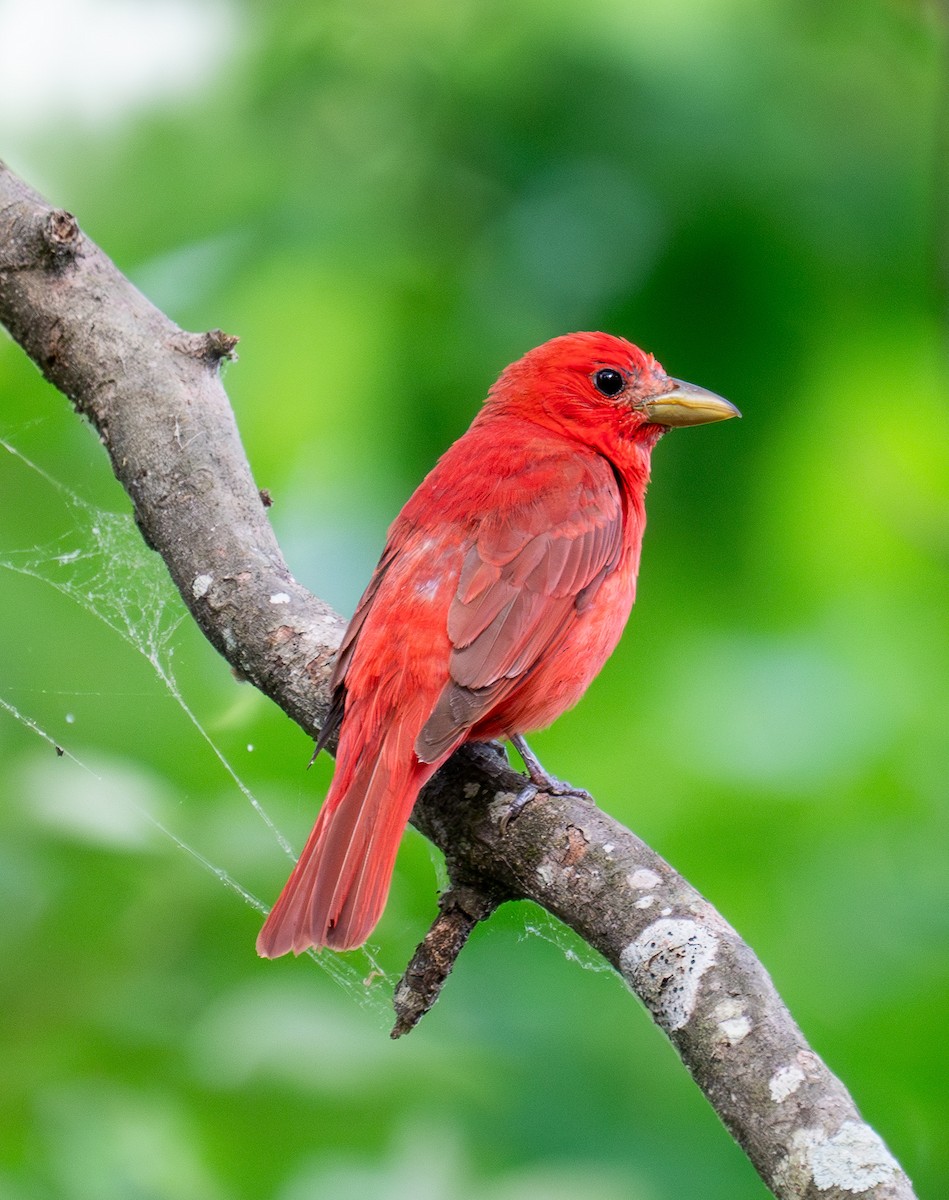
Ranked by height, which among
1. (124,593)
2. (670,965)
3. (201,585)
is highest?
(670,965)

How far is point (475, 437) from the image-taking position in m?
3.53

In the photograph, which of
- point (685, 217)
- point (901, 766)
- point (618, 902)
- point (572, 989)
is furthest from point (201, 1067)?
point (685, 217)

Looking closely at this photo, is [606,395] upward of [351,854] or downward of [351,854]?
upward

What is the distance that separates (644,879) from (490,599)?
90cm

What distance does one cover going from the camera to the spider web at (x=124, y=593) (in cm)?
350

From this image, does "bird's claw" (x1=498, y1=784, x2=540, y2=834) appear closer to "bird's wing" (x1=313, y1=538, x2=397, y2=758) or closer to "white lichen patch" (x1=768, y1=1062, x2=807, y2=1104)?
"bird's wing" (x1=313, y1=538, x2=397, y2=758)

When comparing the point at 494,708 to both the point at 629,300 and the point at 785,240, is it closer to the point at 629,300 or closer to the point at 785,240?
the point at 629,300

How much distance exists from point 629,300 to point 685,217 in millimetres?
301

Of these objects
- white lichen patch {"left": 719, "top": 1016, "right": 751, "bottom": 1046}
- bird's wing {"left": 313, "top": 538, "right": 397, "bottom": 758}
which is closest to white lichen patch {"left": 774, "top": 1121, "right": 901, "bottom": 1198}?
white lichen patch {"left": 719, "top": 1016, "right": 751, "bottom": 1046}

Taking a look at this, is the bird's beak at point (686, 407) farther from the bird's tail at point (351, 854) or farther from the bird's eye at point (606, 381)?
the bird's tail at point (351, 854)

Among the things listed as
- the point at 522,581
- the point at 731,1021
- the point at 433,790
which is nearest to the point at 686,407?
the point at 522,581

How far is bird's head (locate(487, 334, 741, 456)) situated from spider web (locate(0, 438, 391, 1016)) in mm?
1032

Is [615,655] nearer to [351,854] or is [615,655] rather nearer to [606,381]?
[606,381]

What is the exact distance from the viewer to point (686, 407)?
3.76 meters
